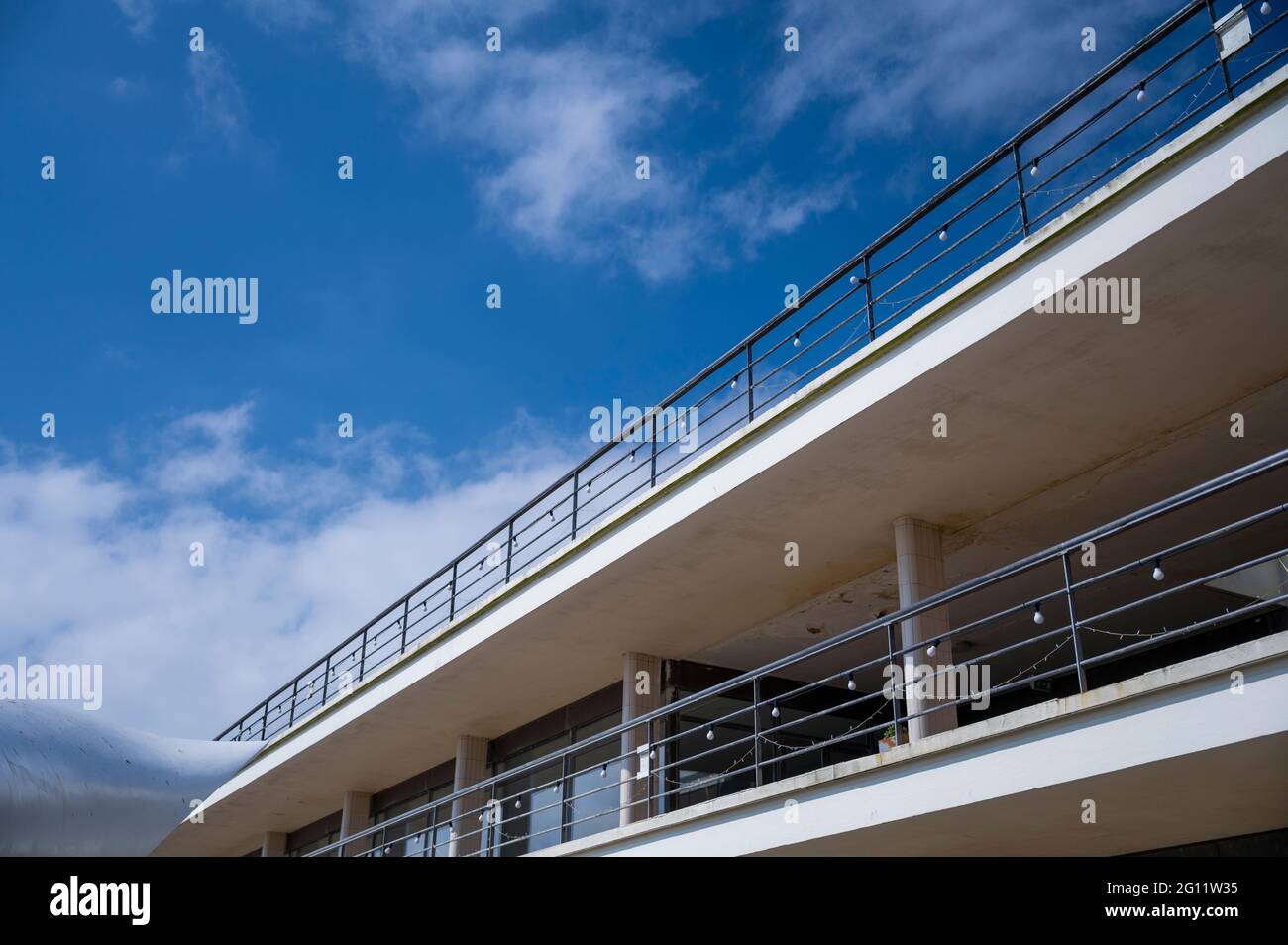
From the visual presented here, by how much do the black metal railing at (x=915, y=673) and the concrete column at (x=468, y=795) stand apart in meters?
0.03

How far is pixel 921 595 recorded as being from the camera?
38.4 feet

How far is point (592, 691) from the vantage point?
16828 millimetres

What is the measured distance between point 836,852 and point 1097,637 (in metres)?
5.86

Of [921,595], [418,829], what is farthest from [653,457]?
[418,829]

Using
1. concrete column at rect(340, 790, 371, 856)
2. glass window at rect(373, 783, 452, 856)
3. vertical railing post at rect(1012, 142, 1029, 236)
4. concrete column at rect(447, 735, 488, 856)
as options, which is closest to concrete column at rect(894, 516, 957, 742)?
vertical railing post at rect(1012, 142, 1029, 236)

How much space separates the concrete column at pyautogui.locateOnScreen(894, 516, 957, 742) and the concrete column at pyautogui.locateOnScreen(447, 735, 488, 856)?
8126 millimetres

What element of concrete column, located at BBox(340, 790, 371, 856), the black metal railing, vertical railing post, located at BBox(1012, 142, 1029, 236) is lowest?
concrete column, located at BBox(340, 790, 371, 856)

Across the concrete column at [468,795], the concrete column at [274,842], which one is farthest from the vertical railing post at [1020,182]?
the concrete column at [274,842]

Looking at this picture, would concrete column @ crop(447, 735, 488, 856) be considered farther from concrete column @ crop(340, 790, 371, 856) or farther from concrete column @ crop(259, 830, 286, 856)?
concrete column @ crop(259, 830, 286, 856)

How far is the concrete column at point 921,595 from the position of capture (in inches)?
434

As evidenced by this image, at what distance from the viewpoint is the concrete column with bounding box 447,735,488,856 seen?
1752cm

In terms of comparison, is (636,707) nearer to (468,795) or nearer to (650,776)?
(650,776)

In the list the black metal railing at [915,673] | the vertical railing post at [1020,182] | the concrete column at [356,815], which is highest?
the vertical railing post at [1020,182]

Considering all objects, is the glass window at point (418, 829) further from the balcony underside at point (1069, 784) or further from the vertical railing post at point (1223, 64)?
the vertical railing post at point (1223, 64)
